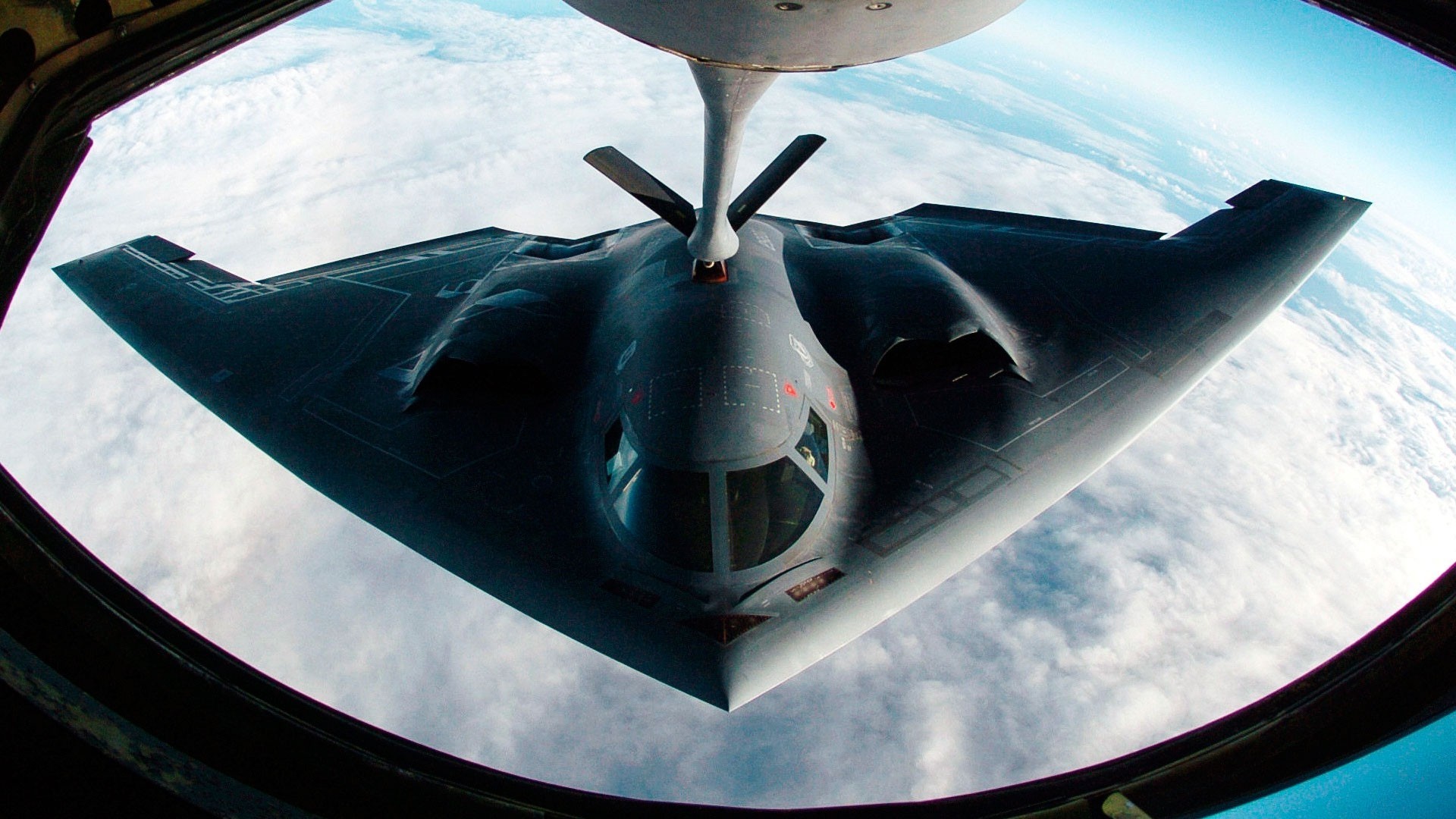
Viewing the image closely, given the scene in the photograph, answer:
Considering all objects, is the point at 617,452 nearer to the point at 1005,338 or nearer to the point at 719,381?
the point at 719,381

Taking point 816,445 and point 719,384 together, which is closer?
Answer: point 719,384

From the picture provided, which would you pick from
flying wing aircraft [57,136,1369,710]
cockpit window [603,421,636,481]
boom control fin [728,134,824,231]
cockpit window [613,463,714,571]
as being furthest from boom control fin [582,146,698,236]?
cockpit window [613,463,714,571]

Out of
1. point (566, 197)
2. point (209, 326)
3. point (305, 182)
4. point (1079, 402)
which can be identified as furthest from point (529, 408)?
point (305, 182)

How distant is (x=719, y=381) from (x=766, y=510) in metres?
1.72

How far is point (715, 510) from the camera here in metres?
6.64

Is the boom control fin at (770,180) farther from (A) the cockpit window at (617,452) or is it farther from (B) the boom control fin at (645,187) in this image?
(A) the cockpit window at (617,452)

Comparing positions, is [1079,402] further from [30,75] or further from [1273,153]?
[1273,153]

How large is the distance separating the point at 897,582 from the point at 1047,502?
2662mm

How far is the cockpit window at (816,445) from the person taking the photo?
741 centimetres

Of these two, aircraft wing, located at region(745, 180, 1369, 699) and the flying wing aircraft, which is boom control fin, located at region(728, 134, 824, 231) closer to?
the flying wing aircraft

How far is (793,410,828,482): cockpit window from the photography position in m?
7.41

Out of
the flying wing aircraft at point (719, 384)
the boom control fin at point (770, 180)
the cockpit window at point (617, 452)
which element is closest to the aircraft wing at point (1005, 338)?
the flying wing aircraft at point (719, 384)

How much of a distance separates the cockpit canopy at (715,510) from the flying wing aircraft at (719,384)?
3cm

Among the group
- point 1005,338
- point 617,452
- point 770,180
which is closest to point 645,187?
point 770,180
